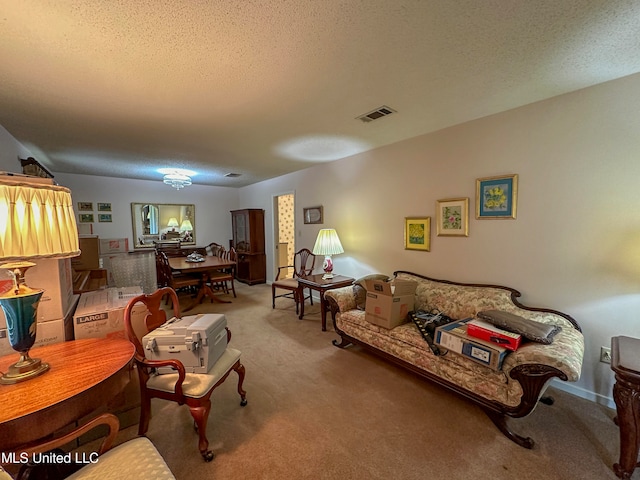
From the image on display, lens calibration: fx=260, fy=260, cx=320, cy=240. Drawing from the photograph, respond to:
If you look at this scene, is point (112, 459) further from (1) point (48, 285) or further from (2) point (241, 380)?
(1) point (48, 285)

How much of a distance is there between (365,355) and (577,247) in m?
2.07

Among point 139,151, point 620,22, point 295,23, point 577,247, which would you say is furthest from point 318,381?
point 139,151

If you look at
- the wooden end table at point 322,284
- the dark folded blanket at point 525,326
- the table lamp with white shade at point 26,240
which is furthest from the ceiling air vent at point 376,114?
the table lamp with white shade at point 26,240

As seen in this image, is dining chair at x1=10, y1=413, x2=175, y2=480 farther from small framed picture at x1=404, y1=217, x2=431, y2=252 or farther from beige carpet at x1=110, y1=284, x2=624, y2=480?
small framed picture at x1=404, y1=217, x2=431, y2=252

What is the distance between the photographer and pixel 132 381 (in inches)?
79.9

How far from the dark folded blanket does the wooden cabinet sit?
4838 mm

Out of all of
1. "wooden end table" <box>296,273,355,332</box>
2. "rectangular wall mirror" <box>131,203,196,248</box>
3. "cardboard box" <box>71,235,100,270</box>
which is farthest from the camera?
"rectangular wall mirror" <box>131,203,196,248</box>

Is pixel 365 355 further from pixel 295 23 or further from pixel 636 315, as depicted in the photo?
pixel 295 23

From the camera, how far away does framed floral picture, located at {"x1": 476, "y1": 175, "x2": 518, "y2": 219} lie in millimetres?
2344

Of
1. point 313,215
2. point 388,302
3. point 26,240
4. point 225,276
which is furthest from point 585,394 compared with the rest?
point 225,276

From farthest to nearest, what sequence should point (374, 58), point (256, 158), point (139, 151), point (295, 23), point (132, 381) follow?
1. point (256, 158)
2. point (139, 151)
3. point (132, 381)
4. point (374, 58)
5. point (295, 23)

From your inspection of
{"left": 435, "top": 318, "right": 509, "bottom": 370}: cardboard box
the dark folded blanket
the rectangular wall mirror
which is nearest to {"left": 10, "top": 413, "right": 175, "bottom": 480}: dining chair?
{"left": 435, "top": 318, "right": 509, "bottom": 370}: cardboard box

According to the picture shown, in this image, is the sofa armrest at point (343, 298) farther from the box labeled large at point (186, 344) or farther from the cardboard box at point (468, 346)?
the box labeled large at point (186, 344)

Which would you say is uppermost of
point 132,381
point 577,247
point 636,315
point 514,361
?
point 577,247
